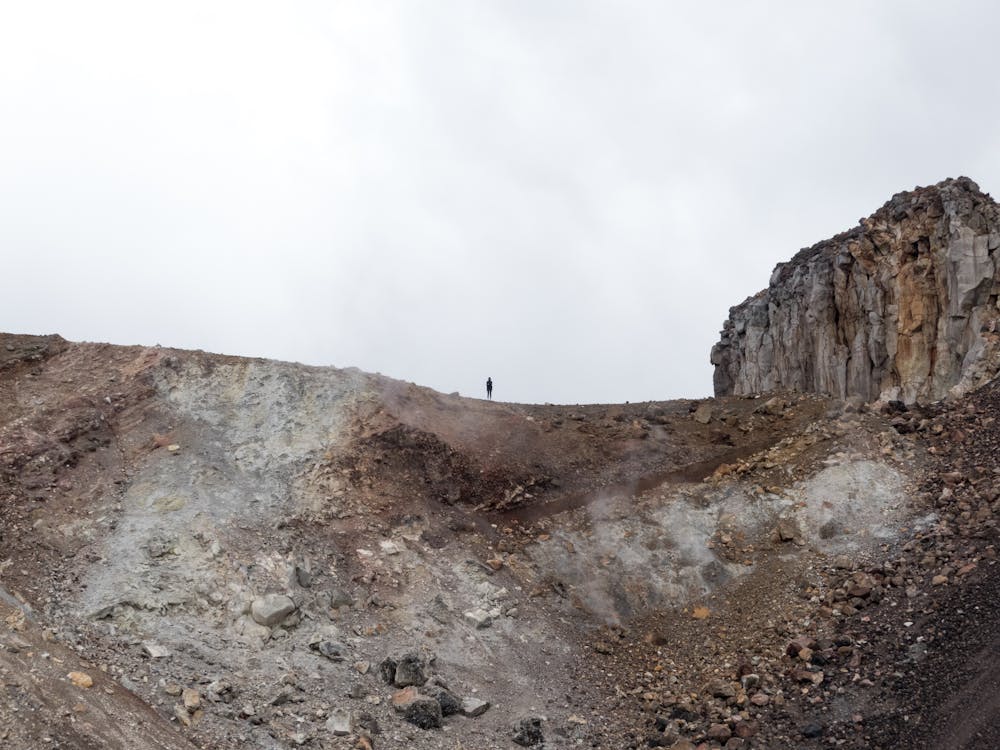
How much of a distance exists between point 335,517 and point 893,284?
24011mm

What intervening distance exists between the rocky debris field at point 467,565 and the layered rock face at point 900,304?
18.8ft

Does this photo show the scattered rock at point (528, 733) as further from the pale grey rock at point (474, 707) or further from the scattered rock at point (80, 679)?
the scattered rock at point (80, 679)

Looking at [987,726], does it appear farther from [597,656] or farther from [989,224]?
[989,224]

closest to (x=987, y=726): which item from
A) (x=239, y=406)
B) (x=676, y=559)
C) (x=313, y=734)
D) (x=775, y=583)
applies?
(x=775, y=583)

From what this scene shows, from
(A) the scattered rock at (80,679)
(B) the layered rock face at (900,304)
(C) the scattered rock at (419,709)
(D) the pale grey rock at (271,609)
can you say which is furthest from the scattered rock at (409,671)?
(B) the layered rock face at (900,304)

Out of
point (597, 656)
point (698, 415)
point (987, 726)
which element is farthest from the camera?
point (698, 415)

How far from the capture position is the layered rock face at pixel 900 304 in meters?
28.3

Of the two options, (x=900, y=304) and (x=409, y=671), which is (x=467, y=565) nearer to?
(x=409, y=671)

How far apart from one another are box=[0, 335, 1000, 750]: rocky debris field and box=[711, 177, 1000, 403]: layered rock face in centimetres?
575

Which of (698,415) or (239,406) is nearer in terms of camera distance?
(239,406)

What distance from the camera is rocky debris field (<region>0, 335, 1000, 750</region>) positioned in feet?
45.2

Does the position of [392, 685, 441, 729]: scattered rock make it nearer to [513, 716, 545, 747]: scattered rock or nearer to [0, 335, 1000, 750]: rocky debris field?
[0, 335, 1000, 750]: rocky debris field

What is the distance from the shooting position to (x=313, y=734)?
43.7 ft

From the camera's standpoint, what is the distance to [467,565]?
18750 mm
